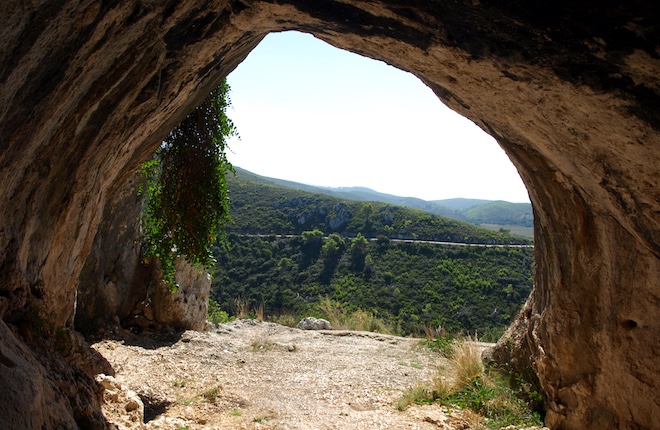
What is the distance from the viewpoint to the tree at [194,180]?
24.0 ft

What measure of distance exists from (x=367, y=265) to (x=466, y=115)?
23.1 metres

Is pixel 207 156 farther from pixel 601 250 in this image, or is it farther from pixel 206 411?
pixel 601 250

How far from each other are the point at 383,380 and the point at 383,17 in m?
5.92

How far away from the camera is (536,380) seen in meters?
5.96

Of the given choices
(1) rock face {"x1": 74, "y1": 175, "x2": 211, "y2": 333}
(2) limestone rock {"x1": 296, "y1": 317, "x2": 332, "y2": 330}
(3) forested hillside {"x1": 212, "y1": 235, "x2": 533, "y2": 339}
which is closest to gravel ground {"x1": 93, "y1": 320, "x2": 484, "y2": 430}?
(1) rock face {"x1": 74, "y1": 175, "x2": 211, "y2": 333}

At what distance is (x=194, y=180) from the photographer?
747 centimetres

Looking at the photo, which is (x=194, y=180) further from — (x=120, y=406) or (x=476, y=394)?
(x=476, y=394)

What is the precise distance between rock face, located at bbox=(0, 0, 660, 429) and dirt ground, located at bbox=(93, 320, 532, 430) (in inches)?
61.3

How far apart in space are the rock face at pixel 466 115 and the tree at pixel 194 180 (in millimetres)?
2327

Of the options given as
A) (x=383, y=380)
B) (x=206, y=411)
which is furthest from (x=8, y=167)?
(x=383, y=380)

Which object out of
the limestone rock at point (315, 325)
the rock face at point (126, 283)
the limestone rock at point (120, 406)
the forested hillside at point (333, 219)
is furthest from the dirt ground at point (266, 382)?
the forested hillside at point (333, 219)

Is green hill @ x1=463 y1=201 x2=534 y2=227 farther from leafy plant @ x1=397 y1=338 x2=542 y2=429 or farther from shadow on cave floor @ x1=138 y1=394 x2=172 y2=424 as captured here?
shadow on cave floor @ x1=138 y1=394 x2=172 y2=424

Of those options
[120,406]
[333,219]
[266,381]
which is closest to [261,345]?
[266,381]

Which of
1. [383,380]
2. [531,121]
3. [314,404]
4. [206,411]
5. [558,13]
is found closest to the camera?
[558,13]
